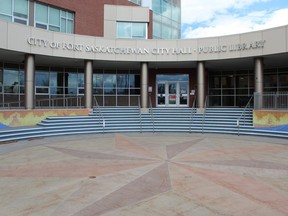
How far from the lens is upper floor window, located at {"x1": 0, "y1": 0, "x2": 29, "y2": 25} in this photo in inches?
819

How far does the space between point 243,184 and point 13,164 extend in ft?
25.4

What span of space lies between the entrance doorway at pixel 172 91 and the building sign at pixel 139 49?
5.37m

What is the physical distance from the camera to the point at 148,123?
2039cm

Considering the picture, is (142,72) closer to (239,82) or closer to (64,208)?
(239,82)

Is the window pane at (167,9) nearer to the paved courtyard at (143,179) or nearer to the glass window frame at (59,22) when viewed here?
the glass window frame at (59,22)

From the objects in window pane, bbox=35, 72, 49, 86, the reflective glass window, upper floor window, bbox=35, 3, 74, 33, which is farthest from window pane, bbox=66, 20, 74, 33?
window pane, bbox=35, 72, 49, 86

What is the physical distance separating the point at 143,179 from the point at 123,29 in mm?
22198

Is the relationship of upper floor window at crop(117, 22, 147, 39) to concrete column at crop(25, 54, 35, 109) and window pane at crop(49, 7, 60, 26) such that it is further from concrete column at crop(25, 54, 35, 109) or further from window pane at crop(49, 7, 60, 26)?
concrete column at crop(25, 54, 35, 109)

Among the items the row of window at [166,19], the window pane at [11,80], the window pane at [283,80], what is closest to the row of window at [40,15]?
the window pane at [11,80]

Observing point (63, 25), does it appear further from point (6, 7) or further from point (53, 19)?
point (6, 7)

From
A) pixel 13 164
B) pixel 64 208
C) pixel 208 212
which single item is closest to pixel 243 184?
pixel 208 212

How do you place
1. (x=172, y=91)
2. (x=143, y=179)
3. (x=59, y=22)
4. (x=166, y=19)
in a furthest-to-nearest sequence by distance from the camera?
(x=166, y=19) → (x=172, y=91) → (x=59, y=22) → (x=143, y=179)

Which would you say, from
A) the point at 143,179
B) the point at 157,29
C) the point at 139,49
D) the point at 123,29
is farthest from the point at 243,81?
the point at 143,179

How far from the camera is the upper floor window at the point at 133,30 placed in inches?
1089
